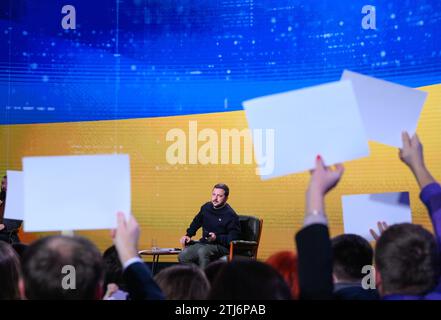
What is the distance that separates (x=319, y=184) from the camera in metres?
1.70

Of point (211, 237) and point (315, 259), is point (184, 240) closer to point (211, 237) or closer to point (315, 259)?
point (211, 237)

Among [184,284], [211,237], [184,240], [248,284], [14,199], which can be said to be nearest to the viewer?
[248,284]

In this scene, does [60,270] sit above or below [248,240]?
below

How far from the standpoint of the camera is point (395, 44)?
6715mm

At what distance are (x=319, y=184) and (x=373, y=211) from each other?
74cm

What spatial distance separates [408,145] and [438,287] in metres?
0.44

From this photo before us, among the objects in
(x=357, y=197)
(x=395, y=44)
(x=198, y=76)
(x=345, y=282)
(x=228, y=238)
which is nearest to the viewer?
(x=345, y=282)

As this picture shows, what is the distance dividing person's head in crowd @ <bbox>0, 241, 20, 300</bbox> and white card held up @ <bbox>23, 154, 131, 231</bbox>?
0.80ft

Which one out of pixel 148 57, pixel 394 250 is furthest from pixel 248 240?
pixel 394 250

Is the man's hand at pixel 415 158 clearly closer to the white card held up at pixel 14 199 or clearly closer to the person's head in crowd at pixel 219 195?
the white card held up at pixel 14 199

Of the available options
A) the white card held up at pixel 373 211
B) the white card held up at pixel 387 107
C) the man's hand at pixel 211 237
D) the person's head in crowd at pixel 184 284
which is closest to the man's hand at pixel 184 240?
A: the man's hand at pixel 211 237
